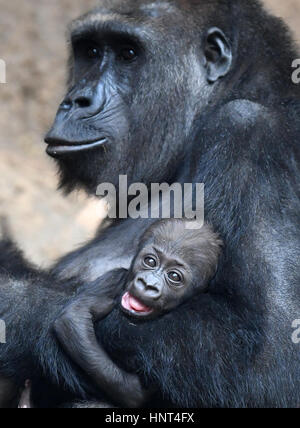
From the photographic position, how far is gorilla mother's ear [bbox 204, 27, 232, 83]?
4.61 meters

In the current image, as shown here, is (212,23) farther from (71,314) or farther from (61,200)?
(61,200)

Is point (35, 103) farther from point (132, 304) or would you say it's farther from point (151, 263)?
point (132, 304)

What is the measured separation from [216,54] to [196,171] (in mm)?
738

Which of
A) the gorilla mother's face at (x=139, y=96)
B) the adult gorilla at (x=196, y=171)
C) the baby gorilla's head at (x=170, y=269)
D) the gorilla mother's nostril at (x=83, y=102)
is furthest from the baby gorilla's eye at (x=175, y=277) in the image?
the gorilla mother's nostril at (x=83, y=102)

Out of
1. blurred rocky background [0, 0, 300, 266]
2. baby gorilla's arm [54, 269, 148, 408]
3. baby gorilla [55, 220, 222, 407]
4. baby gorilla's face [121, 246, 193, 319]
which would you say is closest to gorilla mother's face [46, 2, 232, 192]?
baby gorilla [55, 220, 222, 407]

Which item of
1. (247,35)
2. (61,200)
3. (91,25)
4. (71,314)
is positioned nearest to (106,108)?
(91,25)

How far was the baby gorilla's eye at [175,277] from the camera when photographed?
398cm

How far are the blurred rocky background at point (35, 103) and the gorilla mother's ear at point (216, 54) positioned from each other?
11.9 ft

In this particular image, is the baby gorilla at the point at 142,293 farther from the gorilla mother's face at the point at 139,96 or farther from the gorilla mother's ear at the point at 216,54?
the gorilla mother's ear at the point at 216,54

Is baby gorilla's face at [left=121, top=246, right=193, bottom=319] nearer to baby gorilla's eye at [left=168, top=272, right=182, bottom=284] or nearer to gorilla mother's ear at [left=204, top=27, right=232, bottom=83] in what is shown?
baby gorilla's eye at [left=168, top=272, right=182, bottom=284]

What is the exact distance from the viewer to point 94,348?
3.92 meters

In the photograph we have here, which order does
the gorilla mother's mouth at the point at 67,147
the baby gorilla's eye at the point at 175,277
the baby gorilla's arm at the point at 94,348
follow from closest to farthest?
the baby gorilla's arm at the point at 94,348, the baby gorilla's eye at the point at 175,277, the gorilla mother's mouth at the point at 67,147

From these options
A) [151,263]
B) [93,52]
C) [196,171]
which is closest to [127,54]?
[93,52]

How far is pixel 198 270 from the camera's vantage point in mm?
4012
